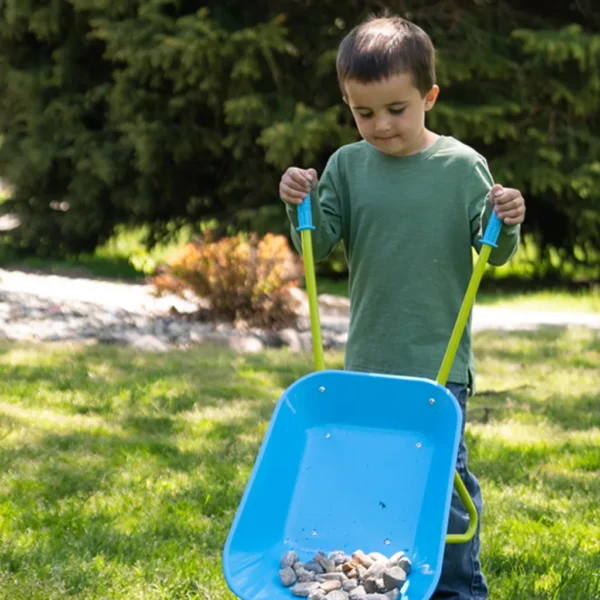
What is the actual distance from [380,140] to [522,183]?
691 centimetres

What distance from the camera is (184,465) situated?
413cm

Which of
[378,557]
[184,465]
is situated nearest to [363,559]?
[378,557]

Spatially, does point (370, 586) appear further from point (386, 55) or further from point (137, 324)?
point (137, 324)

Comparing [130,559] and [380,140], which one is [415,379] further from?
[130,559]

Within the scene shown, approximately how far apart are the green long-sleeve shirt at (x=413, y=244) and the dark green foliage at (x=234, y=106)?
607 centimetres

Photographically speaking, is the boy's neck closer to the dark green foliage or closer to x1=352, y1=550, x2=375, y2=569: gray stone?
x1=352, y1=550, x2=375, y2=569: gray stone

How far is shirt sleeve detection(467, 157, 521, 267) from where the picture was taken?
101 inches

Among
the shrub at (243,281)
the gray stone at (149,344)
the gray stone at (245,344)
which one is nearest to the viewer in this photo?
the gray stone at (149,344)

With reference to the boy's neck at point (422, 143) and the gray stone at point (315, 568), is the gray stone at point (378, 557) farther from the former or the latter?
the boy's neck at point (422, 143)

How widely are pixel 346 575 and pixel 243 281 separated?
489cm

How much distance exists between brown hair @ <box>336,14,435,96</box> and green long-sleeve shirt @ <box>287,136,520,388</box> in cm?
23

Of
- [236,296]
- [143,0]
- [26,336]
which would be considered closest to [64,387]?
[26,336]

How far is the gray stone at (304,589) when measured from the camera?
2.24 m

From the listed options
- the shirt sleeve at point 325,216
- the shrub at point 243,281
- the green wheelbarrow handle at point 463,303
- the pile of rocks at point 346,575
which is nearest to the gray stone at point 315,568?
the pile of rocks at point 346,575
